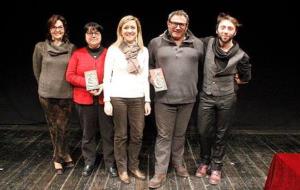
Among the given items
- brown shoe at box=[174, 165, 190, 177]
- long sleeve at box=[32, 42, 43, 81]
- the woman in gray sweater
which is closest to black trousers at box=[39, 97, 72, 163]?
the woman in gray sweater

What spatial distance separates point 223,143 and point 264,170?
0.65 meters

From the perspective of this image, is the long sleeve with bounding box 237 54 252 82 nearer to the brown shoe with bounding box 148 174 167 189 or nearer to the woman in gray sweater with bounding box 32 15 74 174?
the brown shoe with bounding box 148 174 167 189

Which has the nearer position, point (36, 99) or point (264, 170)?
point (264, 170)

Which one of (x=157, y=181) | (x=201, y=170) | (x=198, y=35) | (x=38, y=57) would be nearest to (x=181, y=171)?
(x=201, y=170)

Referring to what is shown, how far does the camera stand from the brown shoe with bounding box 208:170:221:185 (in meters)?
3.47

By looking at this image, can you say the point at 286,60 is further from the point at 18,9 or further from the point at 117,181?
the point at 18,9

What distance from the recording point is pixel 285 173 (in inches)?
98.8

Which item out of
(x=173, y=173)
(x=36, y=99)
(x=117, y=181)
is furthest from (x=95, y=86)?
(x=36, y=99)

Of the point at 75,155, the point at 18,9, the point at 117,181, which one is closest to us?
the point at 117,181

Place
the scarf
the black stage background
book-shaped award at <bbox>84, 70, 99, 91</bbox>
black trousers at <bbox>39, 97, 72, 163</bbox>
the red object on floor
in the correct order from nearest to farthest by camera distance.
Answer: the red object on floor < the scarf < book-shaped award at <bbox>84, 70, 99, 91</bbox> < black trousers at <bbox>39, 97, 72, 163</bbox> < the black stage background

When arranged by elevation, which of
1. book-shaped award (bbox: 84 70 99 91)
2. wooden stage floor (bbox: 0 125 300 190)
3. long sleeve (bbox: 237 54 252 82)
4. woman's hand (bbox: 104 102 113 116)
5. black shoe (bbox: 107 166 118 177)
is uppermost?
long sleeve (bbox: 237 54 252 82)

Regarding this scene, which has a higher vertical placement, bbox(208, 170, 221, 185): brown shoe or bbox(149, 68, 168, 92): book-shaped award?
bbox(149, 68, 168, 92): book-shaped award

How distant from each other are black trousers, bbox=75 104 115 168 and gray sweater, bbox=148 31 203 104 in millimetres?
514

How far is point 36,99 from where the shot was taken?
17.9 feet
